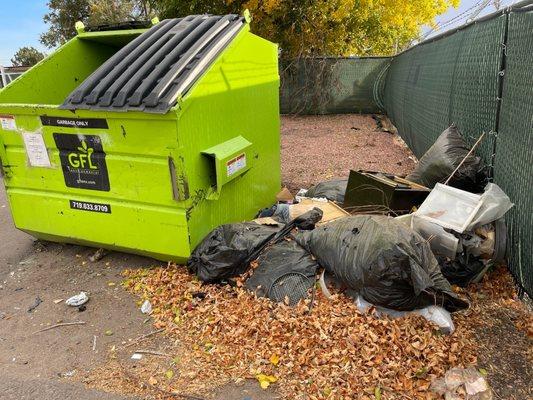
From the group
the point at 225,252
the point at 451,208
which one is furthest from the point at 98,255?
the point at 451,208

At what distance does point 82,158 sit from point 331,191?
248 cm

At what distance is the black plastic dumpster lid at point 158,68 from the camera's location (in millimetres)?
2988

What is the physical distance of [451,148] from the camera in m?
3.61

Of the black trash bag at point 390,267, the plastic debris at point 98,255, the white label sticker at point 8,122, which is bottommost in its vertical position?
the plastic debris at point 98,255

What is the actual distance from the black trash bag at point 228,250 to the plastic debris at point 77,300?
0.82 metres

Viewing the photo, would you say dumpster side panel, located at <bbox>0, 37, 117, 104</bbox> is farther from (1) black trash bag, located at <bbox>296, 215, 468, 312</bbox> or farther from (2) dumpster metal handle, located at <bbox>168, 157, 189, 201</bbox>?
(1) black trash bag, located at <bbox>296, 215, 468, 312</bbox>

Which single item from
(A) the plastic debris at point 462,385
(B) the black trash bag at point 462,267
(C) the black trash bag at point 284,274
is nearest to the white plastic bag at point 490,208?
(B) the black trash bag at point 462,267

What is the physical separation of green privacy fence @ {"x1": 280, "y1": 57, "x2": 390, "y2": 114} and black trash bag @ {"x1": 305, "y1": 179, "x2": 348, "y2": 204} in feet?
29.3

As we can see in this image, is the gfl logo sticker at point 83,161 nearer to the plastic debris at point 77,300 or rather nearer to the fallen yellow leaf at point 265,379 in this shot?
the plastic debris at point 77,300

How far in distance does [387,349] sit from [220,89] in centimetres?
228

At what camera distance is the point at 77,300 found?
3.16 meters

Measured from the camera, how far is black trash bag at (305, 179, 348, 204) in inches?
174

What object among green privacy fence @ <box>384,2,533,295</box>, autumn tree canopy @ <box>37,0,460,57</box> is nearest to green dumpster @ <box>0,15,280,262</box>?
green privacy fence @ <box>384,2,533,295</box>

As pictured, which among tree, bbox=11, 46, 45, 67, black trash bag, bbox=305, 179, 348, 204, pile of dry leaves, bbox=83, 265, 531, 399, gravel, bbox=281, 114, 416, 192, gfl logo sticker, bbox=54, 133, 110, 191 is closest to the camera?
pile of dry leaves, bbox=83, 265, 531, 399
